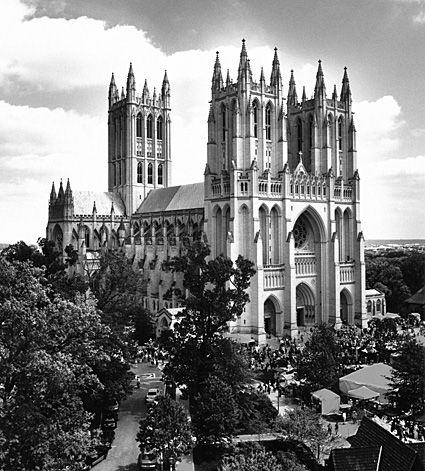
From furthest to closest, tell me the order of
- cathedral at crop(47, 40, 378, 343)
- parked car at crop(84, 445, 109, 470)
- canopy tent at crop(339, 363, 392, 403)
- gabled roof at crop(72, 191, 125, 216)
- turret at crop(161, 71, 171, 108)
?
turret at crop(161, 71, 171, 108) < gabled roof at crop(72, 191, 125, 216) < cathedral at crop(47, 40, 378, 343) < canopy tent at crop(339, 363, 392, 403) < parked car at crop(84, 445, 109, 470)

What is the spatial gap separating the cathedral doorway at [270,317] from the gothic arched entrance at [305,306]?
4.78 m

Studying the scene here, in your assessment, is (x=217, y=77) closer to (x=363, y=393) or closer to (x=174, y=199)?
(x=174, y=199)

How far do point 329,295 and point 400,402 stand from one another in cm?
3183

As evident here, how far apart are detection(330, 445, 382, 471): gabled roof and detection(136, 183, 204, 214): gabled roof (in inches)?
1984

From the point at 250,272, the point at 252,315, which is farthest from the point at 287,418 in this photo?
the point at 252,315

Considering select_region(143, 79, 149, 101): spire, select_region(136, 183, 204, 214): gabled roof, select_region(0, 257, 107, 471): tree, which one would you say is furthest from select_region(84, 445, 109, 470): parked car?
select_region(143, 79, 149, 101): spire

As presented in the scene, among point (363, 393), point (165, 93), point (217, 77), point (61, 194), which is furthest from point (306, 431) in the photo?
point (165, 93)

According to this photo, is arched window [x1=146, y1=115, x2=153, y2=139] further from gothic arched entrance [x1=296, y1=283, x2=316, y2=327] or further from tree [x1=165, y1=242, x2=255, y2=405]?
tree [x1=165, y1=242, x2=255, y2=405]

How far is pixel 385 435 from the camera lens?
19000 millimetres

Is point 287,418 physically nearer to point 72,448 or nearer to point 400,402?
point 400,402

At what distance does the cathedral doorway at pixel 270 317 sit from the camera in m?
56.7

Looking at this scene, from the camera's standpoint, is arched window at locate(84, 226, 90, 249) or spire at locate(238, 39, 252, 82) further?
arched window at locate(84, 226, 90, 249)

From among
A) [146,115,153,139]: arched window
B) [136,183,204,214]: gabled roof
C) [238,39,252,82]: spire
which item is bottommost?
[136,183,204,214]: gabled roof

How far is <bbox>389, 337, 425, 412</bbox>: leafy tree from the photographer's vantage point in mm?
28319
